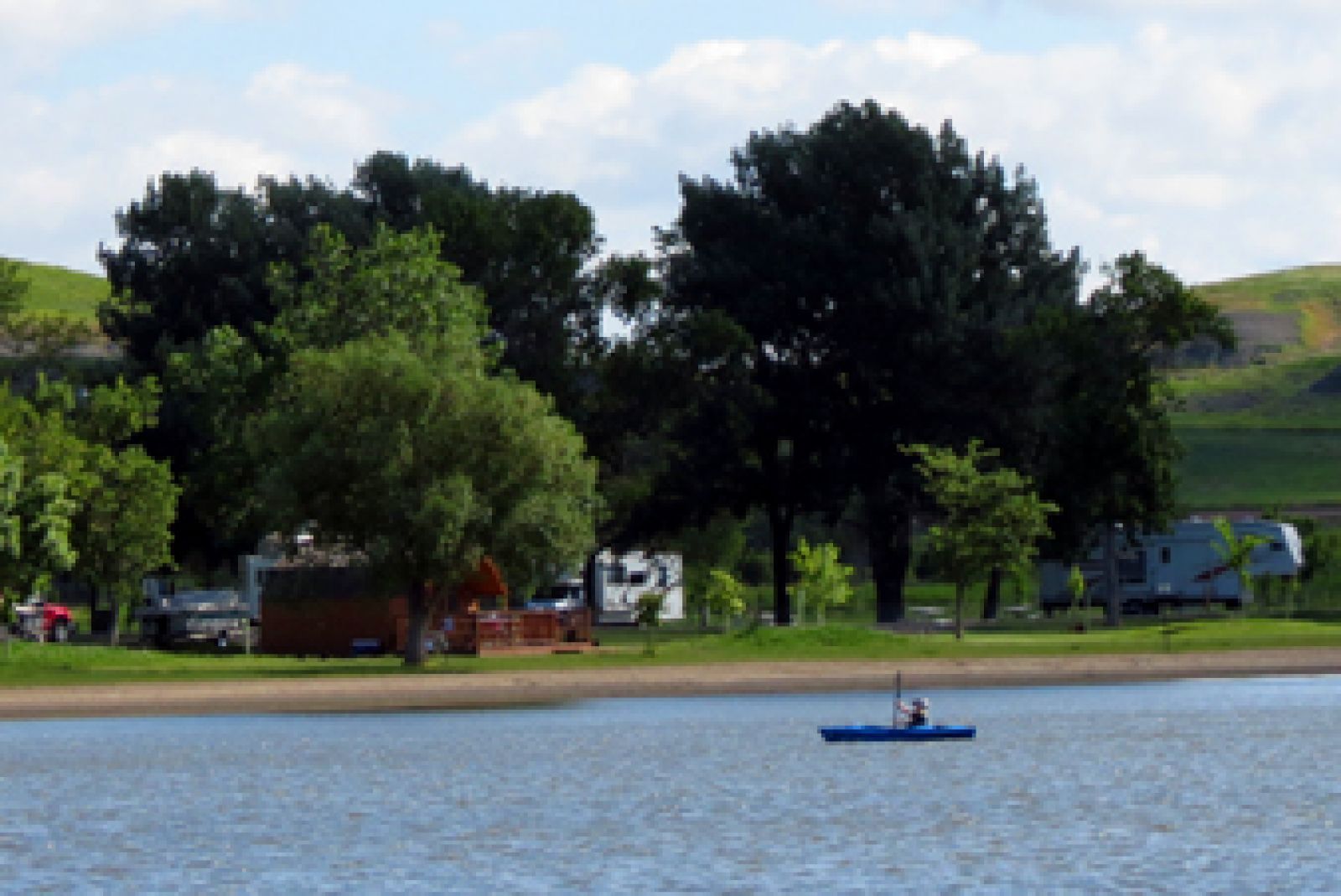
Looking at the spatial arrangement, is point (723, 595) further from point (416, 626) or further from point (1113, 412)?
point (416, 626)

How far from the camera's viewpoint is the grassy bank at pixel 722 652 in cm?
7356

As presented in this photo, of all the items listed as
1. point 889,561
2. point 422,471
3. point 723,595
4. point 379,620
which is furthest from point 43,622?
point 889,561

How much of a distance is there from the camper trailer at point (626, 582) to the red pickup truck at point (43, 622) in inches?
930

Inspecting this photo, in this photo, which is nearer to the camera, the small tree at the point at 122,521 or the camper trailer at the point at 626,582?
the small tree at the point at 122,521

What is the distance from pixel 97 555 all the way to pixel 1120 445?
46.0m

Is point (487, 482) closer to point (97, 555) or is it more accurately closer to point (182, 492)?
point (97, 555)

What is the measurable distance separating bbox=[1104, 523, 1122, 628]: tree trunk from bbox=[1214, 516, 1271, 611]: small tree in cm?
577

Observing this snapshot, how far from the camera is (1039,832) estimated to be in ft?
127

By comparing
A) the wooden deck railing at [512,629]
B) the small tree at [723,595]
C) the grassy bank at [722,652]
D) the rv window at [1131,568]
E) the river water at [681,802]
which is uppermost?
the rv window at [1131,568]

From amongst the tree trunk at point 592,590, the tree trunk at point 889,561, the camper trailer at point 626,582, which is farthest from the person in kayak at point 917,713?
the tree trunk at point 592,590

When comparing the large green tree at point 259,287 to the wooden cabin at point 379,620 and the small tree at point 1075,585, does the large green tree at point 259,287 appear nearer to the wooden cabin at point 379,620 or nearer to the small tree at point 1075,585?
the wooden cabin at point 379,620

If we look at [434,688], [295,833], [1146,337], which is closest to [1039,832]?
[295,833]

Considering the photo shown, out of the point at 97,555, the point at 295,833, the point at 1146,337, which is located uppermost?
the point at 1146,337

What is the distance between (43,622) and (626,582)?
103 ft
